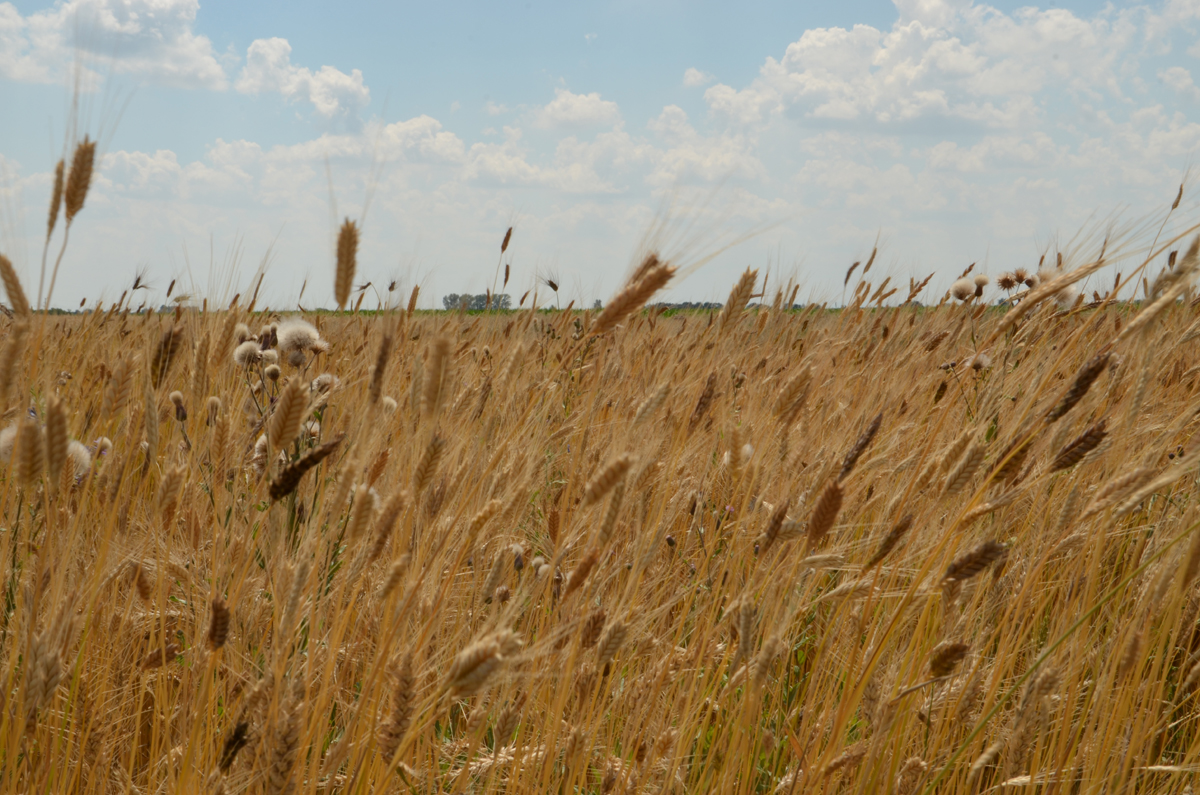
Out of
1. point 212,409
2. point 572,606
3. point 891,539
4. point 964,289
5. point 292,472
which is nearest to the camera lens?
point 292,472

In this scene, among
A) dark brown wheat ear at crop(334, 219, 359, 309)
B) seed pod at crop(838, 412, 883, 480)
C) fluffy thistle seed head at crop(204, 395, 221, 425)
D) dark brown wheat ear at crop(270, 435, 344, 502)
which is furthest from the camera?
fluffy thistle seed head at crop(204, 395, 221, 425)

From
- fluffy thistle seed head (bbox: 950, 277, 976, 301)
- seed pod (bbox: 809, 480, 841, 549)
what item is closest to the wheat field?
seed pod (bbox: 809, 480, 841, 549)

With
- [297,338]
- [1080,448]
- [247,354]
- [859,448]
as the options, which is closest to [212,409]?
[247,354]

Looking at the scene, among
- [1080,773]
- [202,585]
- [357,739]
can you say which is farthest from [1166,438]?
[202,585]

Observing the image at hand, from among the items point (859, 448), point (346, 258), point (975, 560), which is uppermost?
point (346, 258)

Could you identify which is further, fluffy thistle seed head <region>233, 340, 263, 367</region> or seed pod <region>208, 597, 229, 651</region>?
fluffy thistle seed head <region>233, 340, 263, 367</region>

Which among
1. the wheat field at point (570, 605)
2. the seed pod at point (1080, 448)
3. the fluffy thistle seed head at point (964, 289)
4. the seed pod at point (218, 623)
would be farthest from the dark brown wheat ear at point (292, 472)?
the fluffy thistle seed head at point (964, 289)

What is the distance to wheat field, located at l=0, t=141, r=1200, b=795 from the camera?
3.05ft

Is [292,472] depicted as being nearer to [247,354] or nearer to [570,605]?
[570,605]

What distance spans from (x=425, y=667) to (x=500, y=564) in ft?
0.85

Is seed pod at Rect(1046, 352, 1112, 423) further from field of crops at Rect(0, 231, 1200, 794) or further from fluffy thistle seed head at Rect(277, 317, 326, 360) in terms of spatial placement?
fluffy thistle seed head at Rect(277, 317, 326, 360)

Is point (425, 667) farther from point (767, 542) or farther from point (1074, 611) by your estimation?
point (1074, 611)

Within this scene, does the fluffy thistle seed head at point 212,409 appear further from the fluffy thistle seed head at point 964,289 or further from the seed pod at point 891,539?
the fluffy thistle seed head at point 964,289

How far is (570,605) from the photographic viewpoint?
51.3 inches
